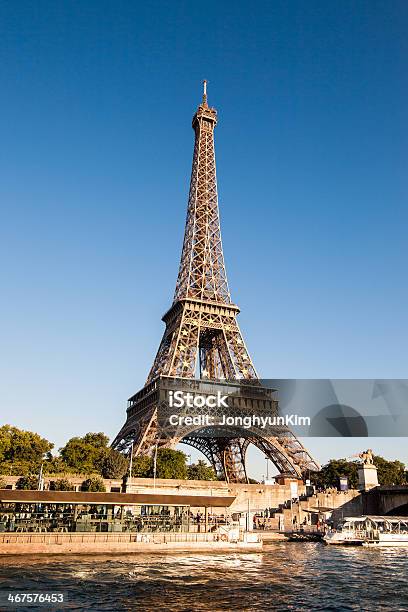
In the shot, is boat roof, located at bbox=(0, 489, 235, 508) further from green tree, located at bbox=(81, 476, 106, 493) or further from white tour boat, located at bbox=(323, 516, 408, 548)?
white tour boat, located at bbox=(323, 516, 408, 548)

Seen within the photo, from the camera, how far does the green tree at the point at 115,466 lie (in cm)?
7231

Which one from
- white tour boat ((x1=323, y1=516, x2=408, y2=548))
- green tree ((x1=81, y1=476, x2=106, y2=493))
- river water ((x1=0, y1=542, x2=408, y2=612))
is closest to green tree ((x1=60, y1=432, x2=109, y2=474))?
green tree ((x1=81, y1=476, x2=106, y2=493))

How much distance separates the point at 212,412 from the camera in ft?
266

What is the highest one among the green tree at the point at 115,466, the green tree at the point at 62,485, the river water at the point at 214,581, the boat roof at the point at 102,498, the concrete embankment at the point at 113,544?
the green tree at the point at 115,466

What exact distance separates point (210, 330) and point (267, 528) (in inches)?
1320

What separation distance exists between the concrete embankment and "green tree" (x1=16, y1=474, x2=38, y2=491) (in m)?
18.9

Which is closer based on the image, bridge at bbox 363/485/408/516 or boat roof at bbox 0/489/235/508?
boat roof at bbox 0/489/235/508

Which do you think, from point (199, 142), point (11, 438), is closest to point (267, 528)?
point (11, 438)

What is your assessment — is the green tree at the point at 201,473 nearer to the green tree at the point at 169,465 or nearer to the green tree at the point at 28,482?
the green tree at the point at 169,465

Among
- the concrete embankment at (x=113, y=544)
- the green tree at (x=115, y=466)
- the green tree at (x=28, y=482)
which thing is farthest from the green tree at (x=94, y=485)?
the concrete embankment at (x=113, y=544)

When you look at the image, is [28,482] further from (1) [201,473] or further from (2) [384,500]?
(2) [384,500]

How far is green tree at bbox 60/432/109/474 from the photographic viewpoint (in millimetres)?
75838

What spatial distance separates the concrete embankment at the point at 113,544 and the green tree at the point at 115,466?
2606 cm

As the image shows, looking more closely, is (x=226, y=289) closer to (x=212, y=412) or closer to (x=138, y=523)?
(x=212, y=412)
